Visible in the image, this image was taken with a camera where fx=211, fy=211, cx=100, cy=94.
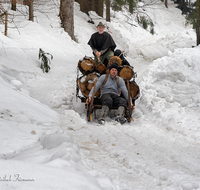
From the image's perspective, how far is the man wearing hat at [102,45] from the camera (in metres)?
6.10

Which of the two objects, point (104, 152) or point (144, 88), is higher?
point (104, 152)

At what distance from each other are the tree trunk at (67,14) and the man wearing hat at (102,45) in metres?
6.80

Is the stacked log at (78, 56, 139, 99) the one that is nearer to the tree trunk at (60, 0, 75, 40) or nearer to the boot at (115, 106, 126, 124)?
the boot at (115, 106, 126, 124)

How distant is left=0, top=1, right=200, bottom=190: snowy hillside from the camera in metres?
1.80

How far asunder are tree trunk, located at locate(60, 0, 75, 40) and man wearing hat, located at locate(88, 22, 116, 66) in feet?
22.3

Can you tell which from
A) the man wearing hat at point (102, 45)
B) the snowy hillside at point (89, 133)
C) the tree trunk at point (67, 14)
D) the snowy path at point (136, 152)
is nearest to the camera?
the snowy hillside at point (89, 133)

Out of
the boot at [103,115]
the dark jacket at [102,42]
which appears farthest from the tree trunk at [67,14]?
the boot at [103,115]

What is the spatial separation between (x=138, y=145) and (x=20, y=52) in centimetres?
611

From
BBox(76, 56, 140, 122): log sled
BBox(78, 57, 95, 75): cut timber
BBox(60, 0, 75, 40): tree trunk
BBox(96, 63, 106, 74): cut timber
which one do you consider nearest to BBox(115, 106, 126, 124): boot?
BBox(76, 56, 140, 122): log sled

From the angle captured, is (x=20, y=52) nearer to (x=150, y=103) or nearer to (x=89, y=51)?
(x=150, y=103)

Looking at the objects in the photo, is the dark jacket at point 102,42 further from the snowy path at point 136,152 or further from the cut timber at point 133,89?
the snowy path at point 136,152

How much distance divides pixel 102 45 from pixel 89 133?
343cm

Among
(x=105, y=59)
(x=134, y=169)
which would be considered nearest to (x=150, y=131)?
(x=134, y=169)

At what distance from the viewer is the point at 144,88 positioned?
6.38m
